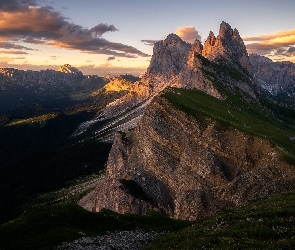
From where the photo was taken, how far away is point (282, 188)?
64.4 metres

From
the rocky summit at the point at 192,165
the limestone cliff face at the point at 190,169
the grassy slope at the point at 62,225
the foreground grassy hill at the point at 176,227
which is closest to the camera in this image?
the foreground grassy hill at the point at 176,227

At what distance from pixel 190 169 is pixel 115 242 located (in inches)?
1659

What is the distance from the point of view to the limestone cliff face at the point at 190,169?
70.6 m

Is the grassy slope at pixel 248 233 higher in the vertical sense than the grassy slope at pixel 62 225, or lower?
higher

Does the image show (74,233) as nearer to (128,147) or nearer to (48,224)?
(48,224)

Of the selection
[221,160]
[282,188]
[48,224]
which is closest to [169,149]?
[221,160]

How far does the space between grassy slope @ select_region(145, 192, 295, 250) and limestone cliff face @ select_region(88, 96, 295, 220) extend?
26.3 m

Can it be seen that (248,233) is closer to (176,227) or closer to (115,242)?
(115,242)

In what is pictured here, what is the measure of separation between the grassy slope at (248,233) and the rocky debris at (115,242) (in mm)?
5226

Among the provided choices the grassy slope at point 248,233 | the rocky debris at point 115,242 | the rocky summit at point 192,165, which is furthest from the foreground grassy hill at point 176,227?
the rocky summit at point 192,165

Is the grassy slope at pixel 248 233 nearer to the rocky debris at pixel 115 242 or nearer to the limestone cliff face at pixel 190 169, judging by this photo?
the rocky debris at pixel 115 242

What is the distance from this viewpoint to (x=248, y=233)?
3275 centimetres

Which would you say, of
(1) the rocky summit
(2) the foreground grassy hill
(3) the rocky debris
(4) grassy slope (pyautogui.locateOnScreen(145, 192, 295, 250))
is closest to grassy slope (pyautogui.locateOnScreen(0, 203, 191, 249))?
(2) the foreground grassy hill

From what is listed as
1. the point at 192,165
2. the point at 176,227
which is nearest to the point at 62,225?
the point at 176,227
